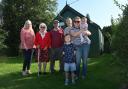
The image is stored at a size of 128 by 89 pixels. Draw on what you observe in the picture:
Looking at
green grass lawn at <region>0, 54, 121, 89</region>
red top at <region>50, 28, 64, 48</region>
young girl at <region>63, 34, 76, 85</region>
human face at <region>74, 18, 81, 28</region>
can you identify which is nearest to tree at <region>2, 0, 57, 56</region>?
green grass lawn at <region>0, 54, 121, 89</region>

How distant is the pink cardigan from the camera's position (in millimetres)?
14664

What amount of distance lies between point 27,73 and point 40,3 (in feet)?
98.3

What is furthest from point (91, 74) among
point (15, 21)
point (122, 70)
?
point (15, 21)

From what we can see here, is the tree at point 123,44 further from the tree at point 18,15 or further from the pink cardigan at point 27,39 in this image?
the tree at point 18,15

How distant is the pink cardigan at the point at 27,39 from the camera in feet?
48.1

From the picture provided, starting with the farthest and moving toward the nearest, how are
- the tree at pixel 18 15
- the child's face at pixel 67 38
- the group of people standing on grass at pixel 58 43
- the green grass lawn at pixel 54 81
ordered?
the tree at pixel 18 15 < the group of people standing on grass at pixel 58 43 < the child's face at pixel 67 38 < the green grass lawn at pixel 54 81

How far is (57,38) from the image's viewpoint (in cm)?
1471

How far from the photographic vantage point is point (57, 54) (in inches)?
587

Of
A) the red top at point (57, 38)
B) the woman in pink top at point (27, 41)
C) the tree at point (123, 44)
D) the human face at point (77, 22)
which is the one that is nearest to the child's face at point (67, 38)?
the human face at point (77, 22)

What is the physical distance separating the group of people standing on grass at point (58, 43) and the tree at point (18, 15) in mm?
26214

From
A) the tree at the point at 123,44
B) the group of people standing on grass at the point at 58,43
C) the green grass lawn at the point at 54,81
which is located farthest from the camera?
the group of people standing on grass at the point at 58,43

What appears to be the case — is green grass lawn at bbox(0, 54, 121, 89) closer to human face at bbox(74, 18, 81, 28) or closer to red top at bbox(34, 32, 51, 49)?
red top at bbox(34, 32, 51, 49)

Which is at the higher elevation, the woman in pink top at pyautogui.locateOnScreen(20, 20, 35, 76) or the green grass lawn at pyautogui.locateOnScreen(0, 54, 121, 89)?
the woman in pink top at pyautogui.locateOnScreen(20, 20, 35, 76)

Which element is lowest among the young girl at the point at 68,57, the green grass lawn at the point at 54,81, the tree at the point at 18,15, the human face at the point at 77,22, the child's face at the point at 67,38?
the green grass lawn at the point at 54,81
